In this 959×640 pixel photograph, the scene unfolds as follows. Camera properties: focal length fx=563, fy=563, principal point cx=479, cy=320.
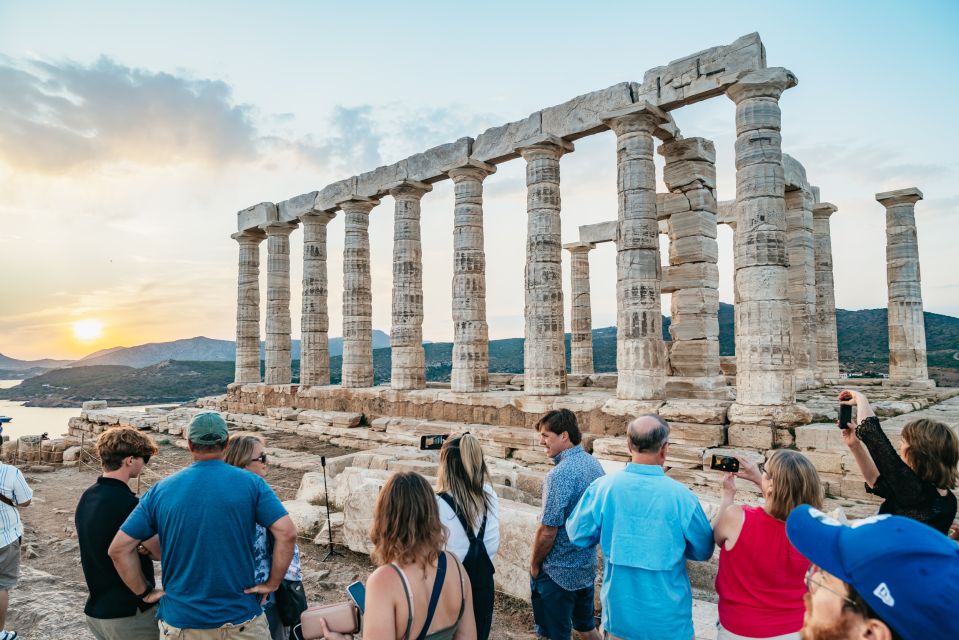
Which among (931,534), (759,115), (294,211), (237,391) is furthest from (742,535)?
(237,391)

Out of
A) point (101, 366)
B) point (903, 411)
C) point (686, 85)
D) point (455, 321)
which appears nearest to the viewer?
point (903, 411)

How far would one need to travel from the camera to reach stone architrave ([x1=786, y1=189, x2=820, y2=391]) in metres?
17.1

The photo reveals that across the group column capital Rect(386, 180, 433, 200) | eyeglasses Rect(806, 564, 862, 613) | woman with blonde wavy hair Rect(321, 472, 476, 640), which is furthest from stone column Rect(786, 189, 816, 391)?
eyeglasses Rect(806, 564, 862, 613)

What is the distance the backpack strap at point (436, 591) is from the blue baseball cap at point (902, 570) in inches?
68.2

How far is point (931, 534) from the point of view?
1.36 m

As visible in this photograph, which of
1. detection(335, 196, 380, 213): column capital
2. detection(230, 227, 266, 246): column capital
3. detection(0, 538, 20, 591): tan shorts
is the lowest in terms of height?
detection(0, 538, 20, 591): tan shorts

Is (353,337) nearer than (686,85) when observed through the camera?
No

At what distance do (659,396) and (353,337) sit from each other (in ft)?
37.2

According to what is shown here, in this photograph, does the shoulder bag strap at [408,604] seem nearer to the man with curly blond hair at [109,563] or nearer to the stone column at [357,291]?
the man with curly blond hair at [109,563]

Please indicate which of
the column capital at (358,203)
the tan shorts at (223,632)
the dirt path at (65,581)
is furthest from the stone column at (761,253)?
the column capital at (358,203)

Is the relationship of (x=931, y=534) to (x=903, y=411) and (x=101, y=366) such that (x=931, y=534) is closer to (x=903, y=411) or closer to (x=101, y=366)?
(x=903, y=411)

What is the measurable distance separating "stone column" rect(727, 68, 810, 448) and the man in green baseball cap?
398 inches

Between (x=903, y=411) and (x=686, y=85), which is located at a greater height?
(x=686, y=85)

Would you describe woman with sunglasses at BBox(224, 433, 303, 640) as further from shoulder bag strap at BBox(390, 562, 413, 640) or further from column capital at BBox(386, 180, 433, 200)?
column capital at BBox(386, 180, 433, 200)
